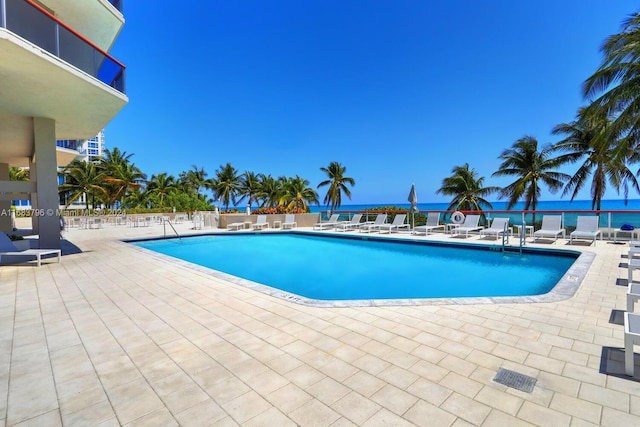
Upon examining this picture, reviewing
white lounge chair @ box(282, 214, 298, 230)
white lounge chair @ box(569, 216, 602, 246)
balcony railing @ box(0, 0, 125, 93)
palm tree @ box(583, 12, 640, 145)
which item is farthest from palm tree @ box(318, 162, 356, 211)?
balcony railing @ box(0, 0, 125, 93)

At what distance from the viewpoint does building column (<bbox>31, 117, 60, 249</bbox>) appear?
843cm

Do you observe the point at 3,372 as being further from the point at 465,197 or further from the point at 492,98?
the point at 492,98

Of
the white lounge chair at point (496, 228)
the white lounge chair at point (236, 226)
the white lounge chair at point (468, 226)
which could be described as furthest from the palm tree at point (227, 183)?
the white lounge chair at point (496, 228)

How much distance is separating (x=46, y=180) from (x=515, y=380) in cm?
1116

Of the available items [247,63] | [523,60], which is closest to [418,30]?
[523,60]

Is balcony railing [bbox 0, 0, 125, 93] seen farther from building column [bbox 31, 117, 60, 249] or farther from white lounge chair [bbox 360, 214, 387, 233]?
white lounge chair [bbox 360, 214, 387, 233]

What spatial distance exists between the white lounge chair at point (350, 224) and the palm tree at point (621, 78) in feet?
32.5

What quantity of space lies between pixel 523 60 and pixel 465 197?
9075mm

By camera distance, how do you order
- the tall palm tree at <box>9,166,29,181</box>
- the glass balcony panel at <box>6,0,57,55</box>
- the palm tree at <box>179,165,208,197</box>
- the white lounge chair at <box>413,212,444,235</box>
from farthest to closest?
the palm tree at <box>179,165,208,197</box>
the tall palm tree at <box>9,166,29,181</box>
the white lounge chair at <box>413,212,444,235</box>
the glass balcony panel at <box>6,0,57,55</box>

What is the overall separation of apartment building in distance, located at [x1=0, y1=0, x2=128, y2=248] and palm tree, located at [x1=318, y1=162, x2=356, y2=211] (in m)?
18.5

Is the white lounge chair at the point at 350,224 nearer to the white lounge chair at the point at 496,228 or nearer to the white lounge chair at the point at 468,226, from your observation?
the white lounge chair at the point at 468,226

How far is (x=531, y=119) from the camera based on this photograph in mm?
28234

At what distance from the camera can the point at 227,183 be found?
38.1 meters

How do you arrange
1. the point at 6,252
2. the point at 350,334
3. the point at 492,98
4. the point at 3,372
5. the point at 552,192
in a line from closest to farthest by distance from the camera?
1. the point at 3,372
2. the point at 350,334
3. the point at 6,252
4. the point at 552,192
5. the point at 492,98
